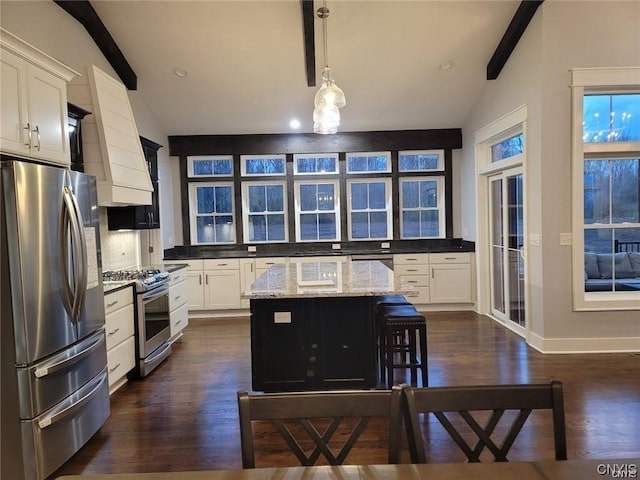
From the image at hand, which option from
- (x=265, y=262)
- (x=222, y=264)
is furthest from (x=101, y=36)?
(x=265, y=262)

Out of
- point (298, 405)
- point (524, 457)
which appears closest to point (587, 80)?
point (524, 457)

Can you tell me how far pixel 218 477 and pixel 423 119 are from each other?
5.79 m

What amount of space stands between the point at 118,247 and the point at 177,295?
839 millimetres

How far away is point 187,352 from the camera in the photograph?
4391 millimetres

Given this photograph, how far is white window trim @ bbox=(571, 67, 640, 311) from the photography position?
3.86 meters

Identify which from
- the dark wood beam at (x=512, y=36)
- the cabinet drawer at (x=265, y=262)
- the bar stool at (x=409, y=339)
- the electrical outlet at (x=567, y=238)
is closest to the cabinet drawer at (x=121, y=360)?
the bar stool at (x=409, y=339)

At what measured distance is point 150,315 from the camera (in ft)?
12.5

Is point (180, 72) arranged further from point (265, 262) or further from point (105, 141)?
point (265, 262)

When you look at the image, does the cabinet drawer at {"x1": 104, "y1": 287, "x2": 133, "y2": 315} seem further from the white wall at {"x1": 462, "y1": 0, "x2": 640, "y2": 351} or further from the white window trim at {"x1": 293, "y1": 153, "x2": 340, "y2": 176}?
the white wall at {"x1": 462, "y1": 0, "x2": 640, "y2": 351}

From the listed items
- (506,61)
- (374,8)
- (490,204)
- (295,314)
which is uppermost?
(374,8)

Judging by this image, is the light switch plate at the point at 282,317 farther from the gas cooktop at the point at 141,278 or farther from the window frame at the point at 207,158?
the window frame at the point at 207,158

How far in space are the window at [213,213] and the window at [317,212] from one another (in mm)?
1100

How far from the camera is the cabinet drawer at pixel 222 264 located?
228 inches

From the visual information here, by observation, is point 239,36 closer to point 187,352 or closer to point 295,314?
point 295,314
